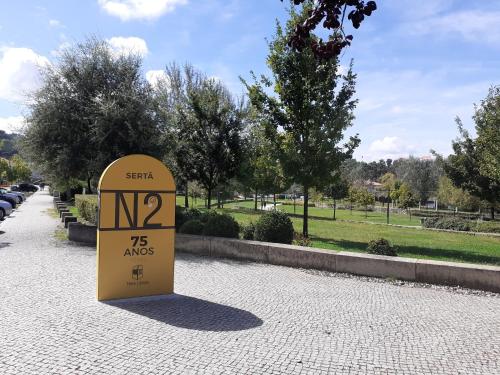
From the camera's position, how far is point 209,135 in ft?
63.4

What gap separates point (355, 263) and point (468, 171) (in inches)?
945

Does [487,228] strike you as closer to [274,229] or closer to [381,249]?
[381,249]

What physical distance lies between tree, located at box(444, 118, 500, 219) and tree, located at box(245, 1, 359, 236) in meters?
17.3

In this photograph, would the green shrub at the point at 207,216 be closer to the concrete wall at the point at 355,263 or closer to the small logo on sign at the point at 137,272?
the concrete wall at the point at 355,263

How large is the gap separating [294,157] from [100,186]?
8115 millimetres

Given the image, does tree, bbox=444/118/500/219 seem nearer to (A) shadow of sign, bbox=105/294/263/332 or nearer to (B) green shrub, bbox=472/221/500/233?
(B) green shrub, bbox=472/221/500/233

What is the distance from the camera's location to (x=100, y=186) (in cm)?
686

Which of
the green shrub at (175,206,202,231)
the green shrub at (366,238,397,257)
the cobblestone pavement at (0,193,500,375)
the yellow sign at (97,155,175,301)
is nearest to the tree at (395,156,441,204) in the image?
the green shrub at (175,206,202,231)

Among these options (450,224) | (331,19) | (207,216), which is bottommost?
(450,224)

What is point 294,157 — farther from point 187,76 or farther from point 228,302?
point 187,76

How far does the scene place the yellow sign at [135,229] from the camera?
22.5 feet

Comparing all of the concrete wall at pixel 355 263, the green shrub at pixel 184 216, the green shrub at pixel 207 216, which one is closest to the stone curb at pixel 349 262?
the concrete wall at pixel 355 263


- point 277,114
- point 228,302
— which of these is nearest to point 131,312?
point 228,302

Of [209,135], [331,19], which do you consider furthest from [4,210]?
[331,19]
